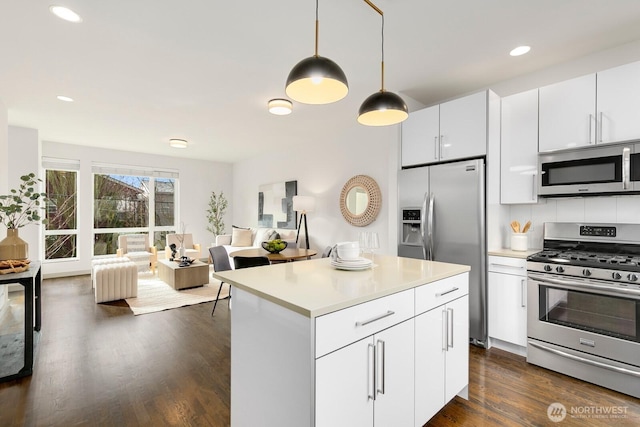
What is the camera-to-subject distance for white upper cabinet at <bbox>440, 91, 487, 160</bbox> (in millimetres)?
2891

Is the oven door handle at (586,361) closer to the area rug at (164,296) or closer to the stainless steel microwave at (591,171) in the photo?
the stainless steel microwave at (591,171)

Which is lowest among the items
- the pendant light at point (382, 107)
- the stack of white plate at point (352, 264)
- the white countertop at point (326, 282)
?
the white countertop at point (326, 282)

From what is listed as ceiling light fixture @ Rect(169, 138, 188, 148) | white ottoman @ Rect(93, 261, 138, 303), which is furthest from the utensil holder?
ceiling light fixture @ Rect(169, 138, 188, 148)

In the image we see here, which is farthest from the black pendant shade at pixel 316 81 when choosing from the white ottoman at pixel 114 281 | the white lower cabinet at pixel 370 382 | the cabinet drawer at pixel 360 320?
the white ottoman at pixel 114 281

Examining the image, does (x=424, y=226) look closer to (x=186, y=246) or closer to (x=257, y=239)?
(x=257, y=239)

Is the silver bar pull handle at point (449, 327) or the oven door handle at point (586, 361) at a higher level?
the silver bar pull handle at point (449, 327)

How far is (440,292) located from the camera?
1.79 m

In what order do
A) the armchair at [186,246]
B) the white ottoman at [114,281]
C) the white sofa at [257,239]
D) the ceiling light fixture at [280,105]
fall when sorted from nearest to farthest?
the ceiling light fixture at [280,105]
the white ottoman at [114,281]
the white sofa at [257,239]
the armchair at [186,246]

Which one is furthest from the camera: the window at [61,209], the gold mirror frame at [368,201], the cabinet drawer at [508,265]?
the window at [61,209]

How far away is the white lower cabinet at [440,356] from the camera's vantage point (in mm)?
1668

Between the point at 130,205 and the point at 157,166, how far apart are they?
108 centimetres

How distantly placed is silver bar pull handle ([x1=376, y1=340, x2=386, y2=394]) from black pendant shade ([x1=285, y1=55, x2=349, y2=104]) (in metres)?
1.29

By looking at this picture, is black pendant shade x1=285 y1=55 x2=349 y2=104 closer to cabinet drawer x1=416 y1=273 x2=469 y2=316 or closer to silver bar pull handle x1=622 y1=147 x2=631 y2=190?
cabinet drawer x1=416 y1=273 x2=469 y2=316

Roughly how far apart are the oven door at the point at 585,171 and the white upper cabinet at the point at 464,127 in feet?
1.88
